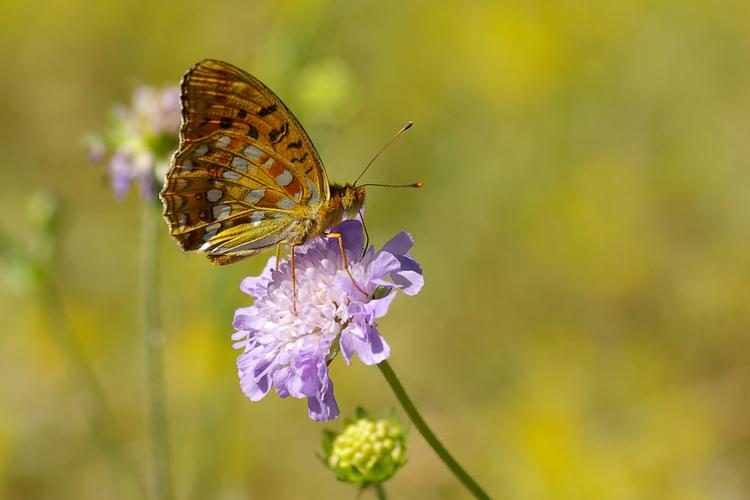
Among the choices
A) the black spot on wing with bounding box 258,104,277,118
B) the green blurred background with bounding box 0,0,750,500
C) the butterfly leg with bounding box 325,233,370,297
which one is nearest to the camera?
the butterfly leg with bounding box 325,233,370,297

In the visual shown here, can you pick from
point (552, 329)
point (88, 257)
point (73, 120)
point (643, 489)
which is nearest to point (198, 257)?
point (88, 257)

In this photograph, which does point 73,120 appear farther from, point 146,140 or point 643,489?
point 643,489

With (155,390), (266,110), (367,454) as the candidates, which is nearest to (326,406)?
(367,454)

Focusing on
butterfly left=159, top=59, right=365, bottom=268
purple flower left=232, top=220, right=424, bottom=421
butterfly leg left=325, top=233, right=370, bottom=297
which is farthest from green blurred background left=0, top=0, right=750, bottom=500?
butterfly leg left=325, top=233, right=370, bottom=297

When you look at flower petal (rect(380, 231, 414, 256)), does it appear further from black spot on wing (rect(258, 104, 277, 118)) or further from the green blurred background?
the green blurred background

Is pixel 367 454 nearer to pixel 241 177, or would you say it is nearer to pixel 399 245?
pixel 399 245

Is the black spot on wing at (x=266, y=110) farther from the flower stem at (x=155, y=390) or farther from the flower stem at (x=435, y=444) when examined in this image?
the flower stem at (x=155, y=390)
